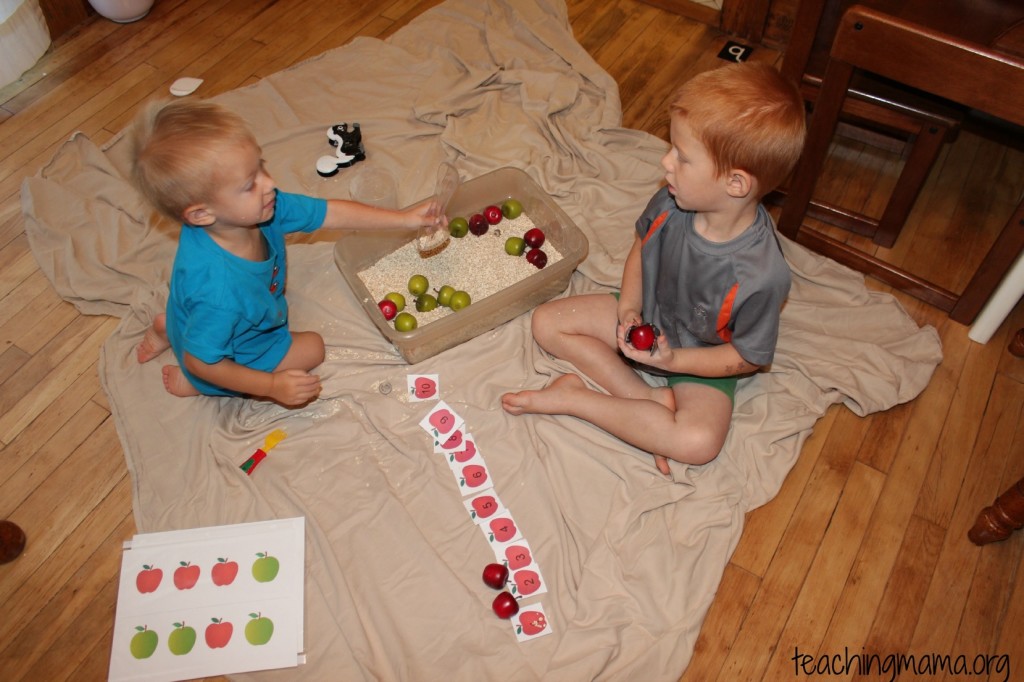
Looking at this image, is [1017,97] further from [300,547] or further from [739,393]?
[300,547]

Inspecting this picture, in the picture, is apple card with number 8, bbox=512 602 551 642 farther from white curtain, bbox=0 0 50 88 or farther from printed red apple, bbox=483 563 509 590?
white curtain, bbox=0 0 50 88

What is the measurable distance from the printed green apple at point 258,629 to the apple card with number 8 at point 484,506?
1.64ft

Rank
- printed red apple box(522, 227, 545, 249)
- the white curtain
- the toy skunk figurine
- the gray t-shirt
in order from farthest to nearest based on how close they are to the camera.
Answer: the white curtain
the toy skunk figurine
printed red apple box(522, 227, 545, 249)
the gray t-shirt

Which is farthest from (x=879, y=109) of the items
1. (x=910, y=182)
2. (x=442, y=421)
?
(x=442, y=421)

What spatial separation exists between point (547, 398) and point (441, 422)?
0.28m

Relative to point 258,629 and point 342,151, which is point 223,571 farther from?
point 342,151

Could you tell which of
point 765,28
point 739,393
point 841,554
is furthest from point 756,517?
point 765,28

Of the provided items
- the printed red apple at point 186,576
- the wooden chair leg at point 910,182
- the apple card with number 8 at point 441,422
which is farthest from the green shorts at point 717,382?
the printed red apple at point 186,576

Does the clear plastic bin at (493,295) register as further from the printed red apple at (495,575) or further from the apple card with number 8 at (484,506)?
the printed red apple at (495,575)

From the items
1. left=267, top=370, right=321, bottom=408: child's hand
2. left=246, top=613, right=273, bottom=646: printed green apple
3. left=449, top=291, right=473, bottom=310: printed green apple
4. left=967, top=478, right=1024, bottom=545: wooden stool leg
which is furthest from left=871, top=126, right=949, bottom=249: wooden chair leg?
left=246, top=613, right=273, bottom=646: printed green apple

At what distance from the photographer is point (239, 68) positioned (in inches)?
109

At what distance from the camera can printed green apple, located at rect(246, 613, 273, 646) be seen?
155cm

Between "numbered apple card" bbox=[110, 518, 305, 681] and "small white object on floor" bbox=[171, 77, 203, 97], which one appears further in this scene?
"small white object on floor" bbox=[171, 77, 203, 97]

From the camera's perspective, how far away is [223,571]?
163cm
